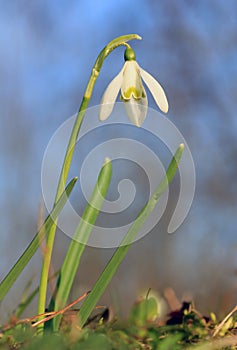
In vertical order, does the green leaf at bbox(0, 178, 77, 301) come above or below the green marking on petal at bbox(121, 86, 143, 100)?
below

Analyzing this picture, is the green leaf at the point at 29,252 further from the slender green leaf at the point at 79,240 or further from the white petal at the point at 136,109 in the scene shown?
the white petal at the point at 136,109

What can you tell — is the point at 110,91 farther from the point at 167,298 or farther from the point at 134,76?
the point at 167,298

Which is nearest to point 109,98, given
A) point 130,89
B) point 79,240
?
point 130,89

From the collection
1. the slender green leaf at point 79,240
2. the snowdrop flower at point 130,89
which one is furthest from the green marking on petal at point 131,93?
the slender green leaf at point 79,240

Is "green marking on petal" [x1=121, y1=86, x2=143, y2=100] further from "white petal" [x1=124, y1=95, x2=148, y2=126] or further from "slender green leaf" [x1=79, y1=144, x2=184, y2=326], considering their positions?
Result: "slender green leaf" [x1=79, y1=144, x2=184, y2=326]

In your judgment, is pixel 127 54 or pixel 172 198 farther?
pixel 172 198

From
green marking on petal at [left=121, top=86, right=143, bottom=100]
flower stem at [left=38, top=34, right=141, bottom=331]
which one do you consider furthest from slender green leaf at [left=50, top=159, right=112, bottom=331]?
green marking on petal at [left=121, top=86, right=143, bottom=100]

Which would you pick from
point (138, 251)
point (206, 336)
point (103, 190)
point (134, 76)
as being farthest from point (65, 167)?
point (138, 251)
